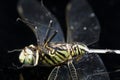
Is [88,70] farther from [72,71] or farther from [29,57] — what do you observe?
[29,57]

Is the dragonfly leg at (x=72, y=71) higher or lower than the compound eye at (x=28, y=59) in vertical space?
lower

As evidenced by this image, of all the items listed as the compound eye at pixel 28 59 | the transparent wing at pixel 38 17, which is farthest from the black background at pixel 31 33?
the compound eye at pixel 28 59

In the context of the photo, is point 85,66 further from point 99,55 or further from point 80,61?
point 99,55

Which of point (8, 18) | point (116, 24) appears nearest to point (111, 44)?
point (116, 24)

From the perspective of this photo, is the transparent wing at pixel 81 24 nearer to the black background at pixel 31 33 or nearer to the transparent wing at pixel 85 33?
the transparent wing at pixel 85 33

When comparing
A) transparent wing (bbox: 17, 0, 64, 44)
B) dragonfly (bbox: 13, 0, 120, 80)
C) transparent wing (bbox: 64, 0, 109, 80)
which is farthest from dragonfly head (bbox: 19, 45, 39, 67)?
transparent wing (bbox: 64, 0, 109, 80)

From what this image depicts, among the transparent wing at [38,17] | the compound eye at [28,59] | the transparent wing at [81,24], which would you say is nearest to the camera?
the compound eye at [28,59]

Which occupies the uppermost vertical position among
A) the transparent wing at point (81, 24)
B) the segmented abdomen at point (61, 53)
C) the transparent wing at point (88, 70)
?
the transparent wing at point (81, 24)
